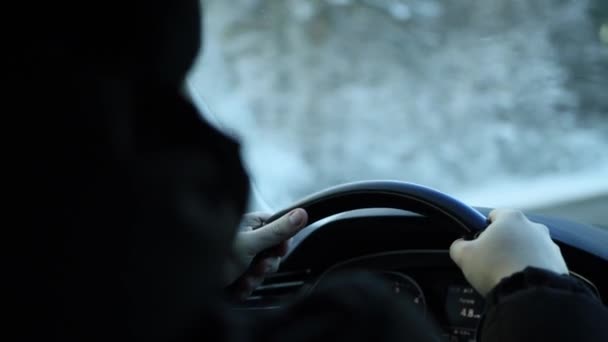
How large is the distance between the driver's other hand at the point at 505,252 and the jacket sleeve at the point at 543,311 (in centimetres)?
4

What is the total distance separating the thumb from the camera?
4.54 ft

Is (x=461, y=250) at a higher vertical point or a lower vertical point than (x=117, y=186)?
lower

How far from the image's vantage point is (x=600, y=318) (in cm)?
95

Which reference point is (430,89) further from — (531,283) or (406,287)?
(531,283)

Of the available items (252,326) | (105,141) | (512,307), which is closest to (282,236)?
(512,307)

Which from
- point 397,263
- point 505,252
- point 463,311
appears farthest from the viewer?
point 397,263

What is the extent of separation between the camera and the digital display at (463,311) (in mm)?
1559

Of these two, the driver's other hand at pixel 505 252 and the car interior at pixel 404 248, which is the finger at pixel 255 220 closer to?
the car interior at pixel 404 248

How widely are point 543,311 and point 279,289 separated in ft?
2.98

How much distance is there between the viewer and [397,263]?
1.71m

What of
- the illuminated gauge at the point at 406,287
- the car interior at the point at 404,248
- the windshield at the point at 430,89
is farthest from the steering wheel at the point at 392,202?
the windshield at the point at 430,89

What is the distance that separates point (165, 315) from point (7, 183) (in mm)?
141

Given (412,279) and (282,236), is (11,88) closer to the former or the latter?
(282,236)

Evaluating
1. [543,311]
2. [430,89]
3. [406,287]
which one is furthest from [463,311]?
[430,89]
